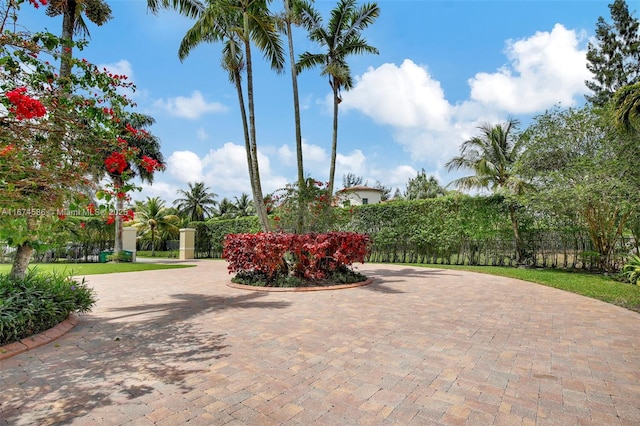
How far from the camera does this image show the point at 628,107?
7.62 m

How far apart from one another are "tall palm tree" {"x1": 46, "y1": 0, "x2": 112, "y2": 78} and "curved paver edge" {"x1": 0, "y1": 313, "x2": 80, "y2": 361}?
3.92m

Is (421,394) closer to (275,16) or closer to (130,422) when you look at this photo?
(130,422)

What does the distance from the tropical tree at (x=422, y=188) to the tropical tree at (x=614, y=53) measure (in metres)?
17.4

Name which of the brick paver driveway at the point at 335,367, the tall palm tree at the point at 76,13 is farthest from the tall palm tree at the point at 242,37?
the brick paver driveway at the point at 335,367

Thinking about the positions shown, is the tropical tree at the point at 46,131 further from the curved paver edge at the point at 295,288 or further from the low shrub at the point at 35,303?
the curved paver edge at the point at 295,288

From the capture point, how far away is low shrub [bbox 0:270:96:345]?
4.13 m

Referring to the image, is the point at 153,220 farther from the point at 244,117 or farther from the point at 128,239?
the point at 244,117

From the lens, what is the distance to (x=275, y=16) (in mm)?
11211

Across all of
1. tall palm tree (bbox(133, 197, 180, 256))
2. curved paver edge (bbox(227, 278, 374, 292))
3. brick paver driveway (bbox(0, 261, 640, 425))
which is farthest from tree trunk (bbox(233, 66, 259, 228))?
tall palm tree (bbox(133, 197, 180, 256))

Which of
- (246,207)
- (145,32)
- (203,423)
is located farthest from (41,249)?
(246,207)

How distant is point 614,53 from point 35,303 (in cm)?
3452

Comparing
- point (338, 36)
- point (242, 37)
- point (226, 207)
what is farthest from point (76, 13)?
point (226, 207)

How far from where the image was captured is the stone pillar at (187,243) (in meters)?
24.7

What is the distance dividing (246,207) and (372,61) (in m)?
32.0
